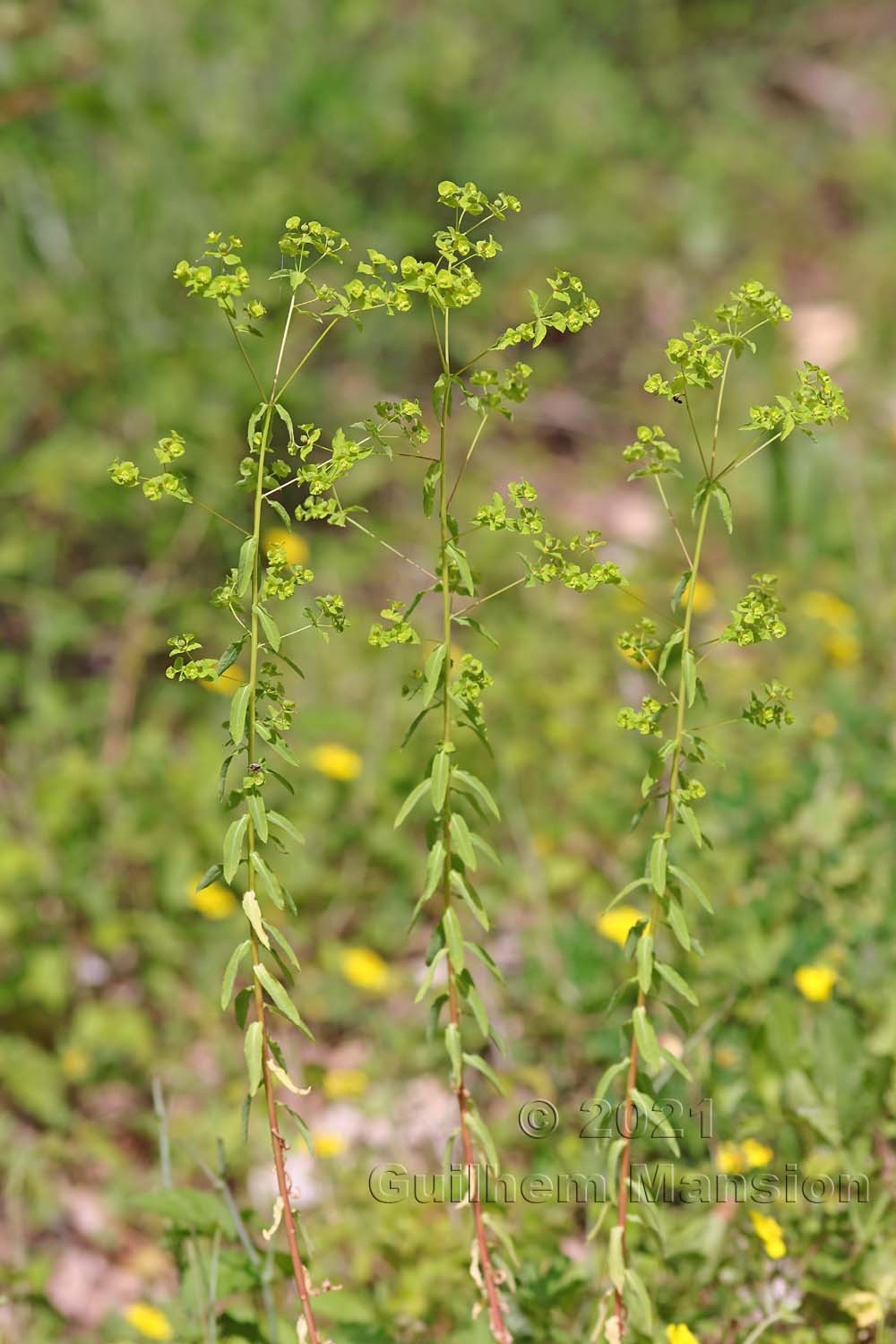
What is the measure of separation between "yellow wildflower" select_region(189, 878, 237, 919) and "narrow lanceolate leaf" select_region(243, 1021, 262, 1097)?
121cm

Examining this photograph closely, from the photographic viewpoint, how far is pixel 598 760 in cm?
284

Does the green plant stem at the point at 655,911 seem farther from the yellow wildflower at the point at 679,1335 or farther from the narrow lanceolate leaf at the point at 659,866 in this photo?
the yellow wildflower at the point at 679,1335

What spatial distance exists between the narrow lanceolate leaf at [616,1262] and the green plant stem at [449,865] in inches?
5.2

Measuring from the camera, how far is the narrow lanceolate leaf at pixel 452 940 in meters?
1.25

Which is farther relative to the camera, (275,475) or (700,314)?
(700,314)

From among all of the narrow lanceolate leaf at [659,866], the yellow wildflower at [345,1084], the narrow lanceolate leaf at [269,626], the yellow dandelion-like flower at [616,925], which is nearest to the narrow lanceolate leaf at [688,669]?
the narrow lanceolate leaf at [659,866]

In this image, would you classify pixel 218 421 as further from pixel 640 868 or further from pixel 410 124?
pixel 640 868

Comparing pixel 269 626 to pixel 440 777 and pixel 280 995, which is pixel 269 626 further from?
pixel 280 995

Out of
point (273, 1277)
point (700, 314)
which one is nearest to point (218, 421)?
point (700, 314)

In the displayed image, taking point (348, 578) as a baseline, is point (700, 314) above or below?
above

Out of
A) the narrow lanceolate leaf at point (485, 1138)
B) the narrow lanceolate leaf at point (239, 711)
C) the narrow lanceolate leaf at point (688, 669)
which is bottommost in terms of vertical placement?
the narrow lanceolate leaf at point (485, 1138)

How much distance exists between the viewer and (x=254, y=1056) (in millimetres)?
1219

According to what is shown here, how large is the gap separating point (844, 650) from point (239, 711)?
2062 millimetres

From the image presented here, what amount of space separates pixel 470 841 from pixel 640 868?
3.56ft
